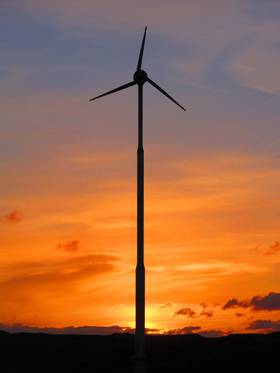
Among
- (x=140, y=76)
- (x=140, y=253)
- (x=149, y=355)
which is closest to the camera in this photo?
(x=140, y=253)

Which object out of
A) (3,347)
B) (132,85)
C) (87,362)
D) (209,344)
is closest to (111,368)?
(87,362)

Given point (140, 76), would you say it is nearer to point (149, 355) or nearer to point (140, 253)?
point (140, 253)

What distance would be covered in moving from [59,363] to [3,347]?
26.6 meters

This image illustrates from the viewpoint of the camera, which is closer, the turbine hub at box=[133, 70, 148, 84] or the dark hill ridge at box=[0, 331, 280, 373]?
the turbine hub at box=[133, 70, 148, 84]

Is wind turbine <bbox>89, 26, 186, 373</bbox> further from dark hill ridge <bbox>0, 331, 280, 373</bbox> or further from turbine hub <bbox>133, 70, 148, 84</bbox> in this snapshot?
dark hill ridge <bbox>0, 331, 280, 373</bbox>

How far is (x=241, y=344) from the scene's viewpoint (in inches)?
6511

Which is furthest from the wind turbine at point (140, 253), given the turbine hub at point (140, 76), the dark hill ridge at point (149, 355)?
the dark hill ridge at point (149, 355)

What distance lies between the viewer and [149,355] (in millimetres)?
162625

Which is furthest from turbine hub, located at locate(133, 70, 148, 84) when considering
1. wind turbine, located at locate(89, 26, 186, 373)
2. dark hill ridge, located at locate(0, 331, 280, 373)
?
dark hill ridge, located at locate(0, 331, 280, 373)

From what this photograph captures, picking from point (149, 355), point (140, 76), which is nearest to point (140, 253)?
point (140, 76)

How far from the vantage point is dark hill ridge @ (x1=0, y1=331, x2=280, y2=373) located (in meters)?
141

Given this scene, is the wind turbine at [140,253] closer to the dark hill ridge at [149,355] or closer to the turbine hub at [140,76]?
the turbine hub at [140,76]

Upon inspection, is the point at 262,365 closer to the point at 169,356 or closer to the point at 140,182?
the point at 169,356

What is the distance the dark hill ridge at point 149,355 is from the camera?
141m
